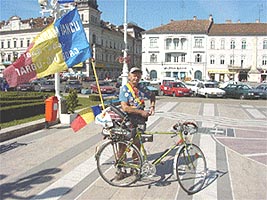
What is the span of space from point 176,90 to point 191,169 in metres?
23.2

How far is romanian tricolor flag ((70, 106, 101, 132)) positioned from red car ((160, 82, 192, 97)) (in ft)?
75.3

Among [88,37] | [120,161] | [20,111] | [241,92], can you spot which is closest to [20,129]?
[20,111]

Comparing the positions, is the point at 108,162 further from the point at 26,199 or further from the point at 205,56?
the point at 205,56

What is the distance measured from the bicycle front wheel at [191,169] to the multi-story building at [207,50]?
196ft

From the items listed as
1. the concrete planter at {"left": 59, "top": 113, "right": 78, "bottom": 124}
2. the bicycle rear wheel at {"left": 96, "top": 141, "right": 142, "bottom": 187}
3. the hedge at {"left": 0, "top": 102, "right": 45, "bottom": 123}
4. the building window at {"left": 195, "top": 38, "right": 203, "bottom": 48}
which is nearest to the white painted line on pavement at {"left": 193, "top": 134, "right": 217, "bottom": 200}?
the bicycle rear wheel at {"left": 96, "top": 141, "right": 142, "bottom": 187}

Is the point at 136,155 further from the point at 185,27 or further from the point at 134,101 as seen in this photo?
the point at 185,27

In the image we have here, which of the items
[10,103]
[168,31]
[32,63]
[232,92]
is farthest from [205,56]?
[32,63]

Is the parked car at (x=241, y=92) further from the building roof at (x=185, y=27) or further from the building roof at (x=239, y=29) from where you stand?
the building roof at (x=239, y=29)

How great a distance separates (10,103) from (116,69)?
70.5 m

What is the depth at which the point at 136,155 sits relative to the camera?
4777 millimetres

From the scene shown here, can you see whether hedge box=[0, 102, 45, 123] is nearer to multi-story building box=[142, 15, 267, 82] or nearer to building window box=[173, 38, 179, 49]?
multi-story building box=[142, 15, 267, 82]

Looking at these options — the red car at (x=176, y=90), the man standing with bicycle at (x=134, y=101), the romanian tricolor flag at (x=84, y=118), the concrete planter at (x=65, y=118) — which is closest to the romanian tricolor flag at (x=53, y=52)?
the romanian tricolor flag at (x=84, y=118)

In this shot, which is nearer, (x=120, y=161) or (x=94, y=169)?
(x=120, y=161)

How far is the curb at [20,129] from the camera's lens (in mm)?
7929
